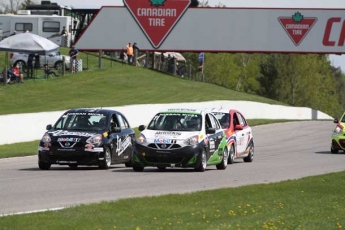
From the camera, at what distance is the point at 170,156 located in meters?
21.7

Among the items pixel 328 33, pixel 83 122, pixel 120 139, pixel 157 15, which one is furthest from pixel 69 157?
pixel 328 33

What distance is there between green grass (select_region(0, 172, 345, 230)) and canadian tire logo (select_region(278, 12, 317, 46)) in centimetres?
4968

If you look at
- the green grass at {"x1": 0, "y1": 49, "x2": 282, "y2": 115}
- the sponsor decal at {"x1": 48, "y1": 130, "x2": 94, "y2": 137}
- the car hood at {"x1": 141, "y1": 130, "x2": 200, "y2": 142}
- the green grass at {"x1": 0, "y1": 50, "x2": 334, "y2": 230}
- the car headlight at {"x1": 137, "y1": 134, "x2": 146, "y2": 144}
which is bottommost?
the green grass at {"x1": 0, "y1": 49, "x2": 282, "y2": 115}

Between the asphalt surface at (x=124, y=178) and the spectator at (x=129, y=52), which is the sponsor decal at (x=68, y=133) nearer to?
the asphalt surface at (x=124, y=178)

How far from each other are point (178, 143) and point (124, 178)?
2227 millimetres

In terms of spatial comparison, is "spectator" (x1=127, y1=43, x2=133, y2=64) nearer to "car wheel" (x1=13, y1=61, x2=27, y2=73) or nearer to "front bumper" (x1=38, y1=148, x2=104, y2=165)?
"car wheel" (x1=13, y1=61, x2=27, y2=73)

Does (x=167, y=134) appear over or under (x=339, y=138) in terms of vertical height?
over

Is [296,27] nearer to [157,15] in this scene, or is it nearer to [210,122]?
[157,15]

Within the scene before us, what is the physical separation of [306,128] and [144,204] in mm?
34662

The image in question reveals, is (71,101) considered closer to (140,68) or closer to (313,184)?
(140,68)

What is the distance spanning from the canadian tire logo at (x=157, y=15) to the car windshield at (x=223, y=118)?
39.9 meters

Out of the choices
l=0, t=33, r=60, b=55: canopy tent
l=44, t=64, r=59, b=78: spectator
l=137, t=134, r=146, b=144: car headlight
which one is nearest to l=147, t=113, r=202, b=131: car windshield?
l=137, t=134, r=146, b=144: car headlight

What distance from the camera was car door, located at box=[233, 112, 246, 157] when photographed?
2561cm

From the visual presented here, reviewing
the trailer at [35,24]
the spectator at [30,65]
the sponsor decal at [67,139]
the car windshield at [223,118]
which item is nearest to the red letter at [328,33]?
the trailer at [35,24]
